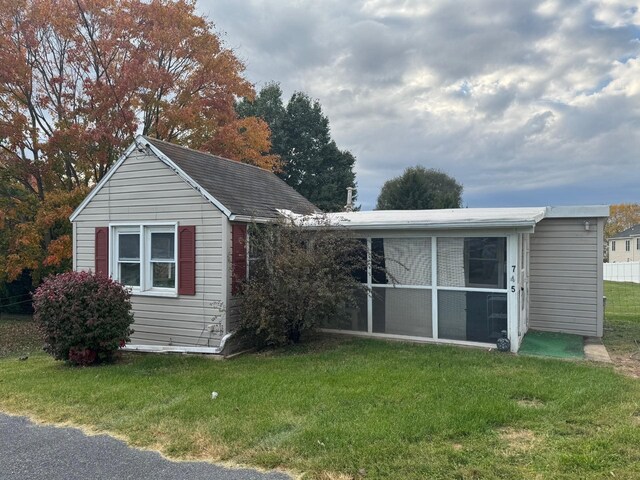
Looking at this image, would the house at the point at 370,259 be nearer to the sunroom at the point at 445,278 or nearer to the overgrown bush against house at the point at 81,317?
the sunroom at the point at 445,278

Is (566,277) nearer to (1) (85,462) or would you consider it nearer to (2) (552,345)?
(2) (552,345)

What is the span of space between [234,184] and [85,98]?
26.6ft

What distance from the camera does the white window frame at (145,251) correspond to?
902 cm

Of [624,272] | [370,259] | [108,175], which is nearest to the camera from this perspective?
[370,259]

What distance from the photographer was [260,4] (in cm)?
1379

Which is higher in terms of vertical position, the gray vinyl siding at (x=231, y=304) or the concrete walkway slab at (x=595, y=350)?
the gray vinyl siding at (x=231, y=304)

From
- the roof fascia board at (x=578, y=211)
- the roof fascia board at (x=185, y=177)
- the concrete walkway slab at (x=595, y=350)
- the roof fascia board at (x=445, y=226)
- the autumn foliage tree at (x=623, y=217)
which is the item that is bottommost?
the concrete walkway slab at (x=595, y=350)

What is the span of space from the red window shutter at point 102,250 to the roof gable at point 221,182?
0.80 metres

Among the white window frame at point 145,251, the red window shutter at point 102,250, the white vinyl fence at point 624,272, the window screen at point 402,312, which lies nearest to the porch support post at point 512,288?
the window screen at point 402,312

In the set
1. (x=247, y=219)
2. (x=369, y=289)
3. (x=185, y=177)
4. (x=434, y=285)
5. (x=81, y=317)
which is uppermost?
(x=185, y=177)

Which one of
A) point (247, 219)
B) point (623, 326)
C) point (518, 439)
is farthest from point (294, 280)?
point (623, 326)

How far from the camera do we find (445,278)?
8578 millimetres

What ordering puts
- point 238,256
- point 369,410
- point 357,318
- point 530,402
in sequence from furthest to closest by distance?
1. point 357,318
2. point 238,256
3. point 530,402
4. point 369,410

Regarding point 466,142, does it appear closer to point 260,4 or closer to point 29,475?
point 260,4
